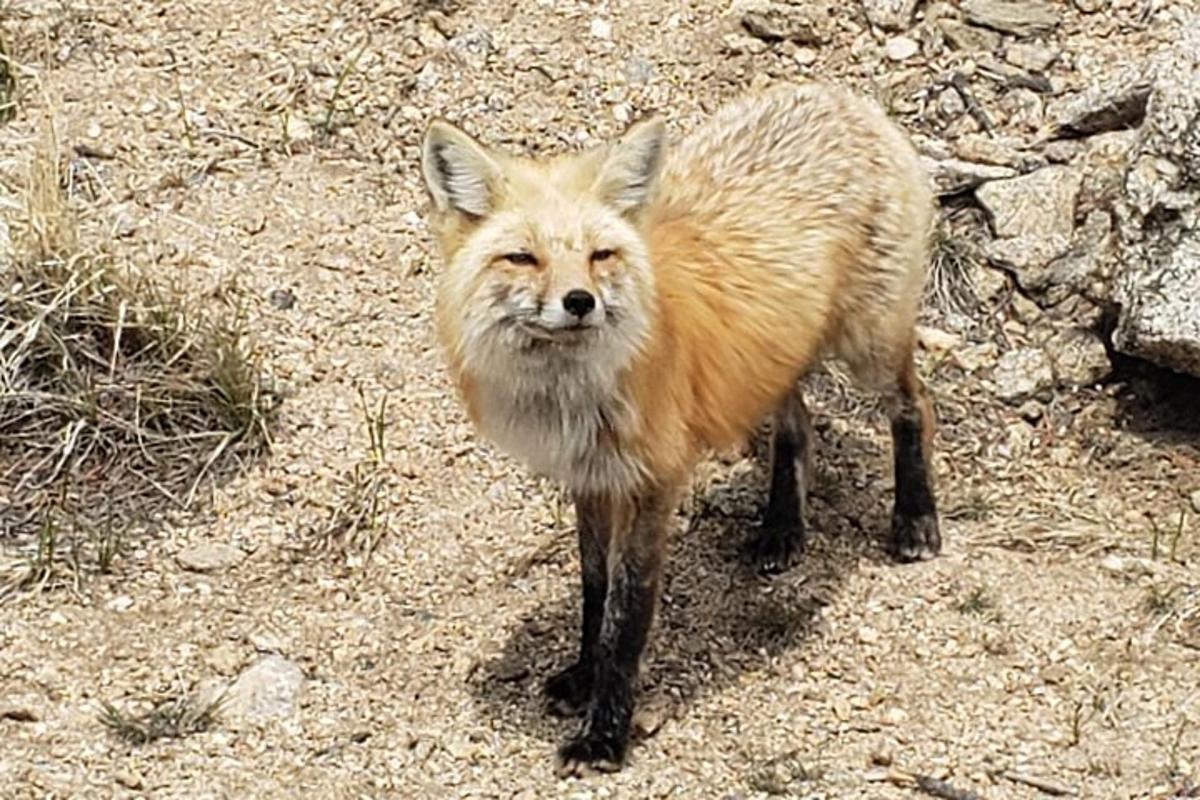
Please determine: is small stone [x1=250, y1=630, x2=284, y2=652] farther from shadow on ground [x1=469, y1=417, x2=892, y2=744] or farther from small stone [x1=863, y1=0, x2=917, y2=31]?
small stone [x1=863, y1=0, x2=917, y2=31]

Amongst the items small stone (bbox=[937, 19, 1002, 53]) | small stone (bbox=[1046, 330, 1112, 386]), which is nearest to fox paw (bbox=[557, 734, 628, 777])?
small stone (bbox=[1046, 330, 1112, 386])

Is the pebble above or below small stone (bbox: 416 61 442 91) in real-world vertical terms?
above

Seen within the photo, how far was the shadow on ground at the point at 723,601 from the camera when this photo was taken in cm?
659

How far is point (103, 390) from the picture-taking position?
293 inches

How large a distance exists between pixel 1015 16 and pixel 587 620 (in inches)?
161

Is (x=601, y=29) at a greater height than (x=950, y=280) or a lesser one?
greater

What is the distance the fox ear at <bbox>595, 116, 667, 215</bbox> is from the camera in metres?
5.71

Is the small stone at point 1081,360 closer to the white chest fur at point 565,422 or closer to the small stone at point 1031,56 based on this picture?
the small stone at point 1031,56

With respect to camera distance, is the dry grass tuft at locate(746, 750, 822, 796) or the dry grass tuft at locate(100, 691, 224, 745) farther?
the dry grass tuft at locate(100, 691, 224, 745)

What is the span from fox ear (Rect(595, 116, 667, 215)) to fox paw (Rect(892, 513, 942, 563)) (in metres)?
2.02

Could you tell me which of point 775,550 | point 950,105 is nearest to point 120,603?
point 775,550

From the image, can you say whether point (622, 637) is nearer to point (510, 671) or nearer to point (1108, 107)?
point (510, 671)

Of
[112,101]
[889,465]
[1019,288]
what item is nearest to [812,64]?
[1019,288]

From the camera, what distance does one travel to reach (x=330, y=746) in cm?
626
